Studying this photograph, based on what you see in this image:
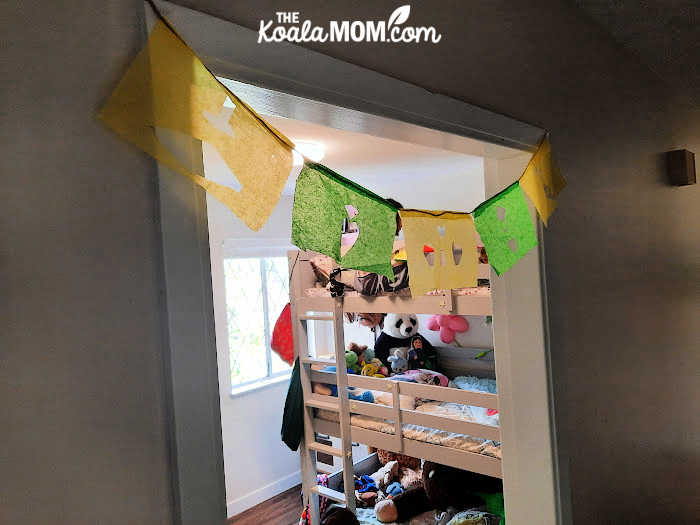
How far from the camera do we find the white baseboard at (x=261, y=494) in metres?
4.14

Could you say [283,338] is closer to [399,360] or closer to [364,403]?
[399,360]

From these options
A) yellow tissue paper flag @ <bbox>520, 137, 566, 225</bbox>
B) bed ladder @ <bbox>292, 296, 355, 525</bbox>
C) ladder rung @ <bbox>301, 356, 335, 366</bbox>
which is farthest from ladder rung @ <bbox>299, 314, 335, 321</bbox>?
yellow tissue paper flag @ <bbox>520, 137, 566, 225</bbox>

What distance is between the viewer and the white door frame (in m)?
0.67

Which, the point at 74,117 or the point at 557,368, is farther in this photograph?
the point at 557,368

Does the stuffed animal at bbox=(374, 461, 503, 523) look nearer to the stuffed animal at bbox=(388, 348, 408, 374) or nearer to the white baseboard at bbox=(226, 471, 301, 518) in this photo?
the stuffed animal at bbox=(388, 348, 408, 374)

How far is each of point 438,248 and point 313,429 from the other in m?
2.88

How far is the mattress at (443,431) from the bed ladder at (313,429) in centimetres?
14

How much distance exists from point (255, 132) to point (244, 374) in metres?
4.01

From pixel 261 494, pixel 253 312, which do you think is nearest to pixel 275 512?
pixel 261 494

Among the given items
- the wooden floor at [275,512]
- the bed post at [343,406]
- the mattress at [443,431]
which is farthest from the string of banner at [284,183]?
the wooden floor at [275,512]

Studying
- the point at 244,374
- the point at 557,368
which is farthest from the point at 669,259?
the point at 244,374

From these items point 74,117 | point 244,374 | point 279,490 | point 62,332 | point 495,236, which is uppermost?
point 74,117

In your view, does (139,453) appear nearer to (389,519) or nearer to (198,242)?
(198,242)

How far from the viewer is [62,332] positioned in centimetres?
58
